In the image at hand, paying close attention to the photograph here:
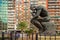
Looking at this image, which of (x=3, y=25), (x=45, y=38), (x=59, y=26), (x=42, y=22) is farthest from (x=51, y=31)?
(x=59, y=26)

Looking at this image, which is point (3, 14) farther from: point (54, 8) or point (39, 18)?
point (39, 18)

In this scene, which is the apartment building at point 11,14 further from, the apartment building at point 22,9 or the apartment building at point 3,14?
the apartment building at point 3,14

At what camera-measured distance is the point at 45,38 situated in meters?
6.52

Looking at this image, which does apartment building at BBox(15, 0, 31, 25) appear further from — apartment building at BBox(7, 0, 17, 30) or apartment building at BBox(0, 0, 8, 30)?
apartment building at BBox(0, 0, 8, 30)

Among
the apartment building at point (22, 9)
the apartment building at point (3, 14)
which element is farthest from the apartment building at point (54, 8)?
the apartment building at point (3, 14)

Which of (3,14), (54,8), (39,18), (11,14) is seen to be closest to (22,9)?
(11,14)

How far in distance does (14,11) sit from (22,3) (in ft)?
2.06

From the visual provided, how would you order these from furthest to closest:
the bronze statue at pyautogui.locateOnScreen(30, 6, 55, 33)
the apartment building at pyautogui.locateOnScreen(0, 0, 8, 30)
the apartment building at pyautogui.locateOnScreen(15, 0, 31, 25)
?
the apartment building at pyautogui.locateOnScreen(15, 0, 31, 25) < the apartment building at pyautogui.locateOnScreen(0, 0, 8, 30) < the bronze statue at pyautogui.locateOnScreen(30, 6, 55, 33)

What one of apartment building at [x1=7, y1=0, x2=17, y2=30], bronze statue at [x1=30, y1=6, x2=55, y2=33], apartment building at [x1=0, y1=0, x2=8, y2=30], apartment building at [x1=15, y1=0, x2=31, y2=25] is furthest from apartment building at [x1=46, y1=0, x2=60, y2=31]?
bronze statue at [x1=30, y1=6, x2=55, y2=33]

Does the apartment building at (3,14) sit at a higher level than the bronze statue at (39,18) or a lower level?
lower

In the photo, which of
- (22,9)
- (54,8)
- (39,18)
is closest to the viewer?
(39,18)

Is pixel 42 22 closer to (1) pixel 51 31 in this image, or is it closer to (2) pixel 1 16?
(1) pixel 51 31

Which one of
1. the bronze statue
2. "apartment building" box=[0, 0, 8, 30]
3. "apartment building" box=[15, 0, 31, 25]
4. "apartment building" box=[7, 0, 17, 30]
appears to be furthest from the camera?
"apartment building" box=[7, 0, 17, 30]

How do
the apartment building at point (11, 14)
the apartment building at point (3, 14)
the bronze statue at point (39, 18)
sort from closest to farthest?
the bronze statue at point (39, 18)
the apartment building at point (3, 14)
the apartment building at point (11, 14)
